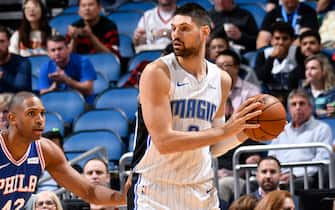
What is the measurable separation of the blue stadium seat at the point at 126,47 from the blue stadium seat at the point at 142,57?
780 millimetres

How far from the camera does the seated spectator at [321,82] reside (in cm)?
985

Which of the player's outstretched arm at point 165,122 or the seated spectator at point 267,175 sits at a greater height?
the player's outstretched arm at point 165,122

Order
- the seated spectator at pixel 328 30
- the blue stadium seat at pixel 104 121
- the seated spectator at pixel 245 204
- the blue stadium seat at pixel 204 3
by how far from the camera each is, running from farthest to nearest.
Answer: the blue stadium seat at pixel 204 3
the seated spectator at pixel 328 30
the blue stadium seat at pixel 104 121
the seated spectator at pixel 245 204

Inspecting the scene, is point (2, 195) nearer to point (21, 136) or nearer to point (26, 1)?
point (21, 136)

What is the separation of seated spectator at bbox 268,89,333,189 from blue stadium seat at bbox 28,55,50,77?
4006 mm

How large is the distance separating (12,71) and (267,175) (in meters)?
3.91

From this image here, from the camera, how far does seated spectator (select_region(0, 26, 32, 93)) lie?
1094cm

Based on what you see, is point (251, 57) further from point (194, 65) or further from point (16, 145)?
point (16, 145)

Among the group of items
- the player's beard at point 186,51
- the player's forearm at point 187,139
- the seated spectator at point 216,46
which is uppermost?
the player's beard at point 186,51

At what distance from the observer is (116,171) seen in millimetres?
9320

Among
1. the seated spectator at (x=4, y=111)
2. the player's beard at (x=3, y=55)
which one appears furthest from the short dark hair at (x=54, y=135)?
the player's beard at (x=3, y=55)

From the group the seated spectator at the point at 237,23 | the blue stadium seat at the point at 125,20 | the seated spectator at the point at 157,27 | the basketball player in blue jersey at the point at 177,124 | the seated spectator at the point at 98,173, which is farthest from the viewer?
the blue stadium seat at the point at 125,20

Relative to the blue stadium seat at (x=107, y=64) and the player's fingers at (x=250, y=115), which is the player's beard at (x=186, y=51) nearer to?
the player's fingers at (x=250, y=115)

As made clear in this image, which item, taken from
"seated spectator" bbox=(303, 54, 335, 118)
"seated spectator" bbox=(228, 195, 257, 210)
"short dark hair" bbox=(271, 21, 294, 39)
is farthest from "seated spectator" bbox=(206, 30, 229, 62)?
"seated spectator" bbox=(228, 195, 257, 210)
